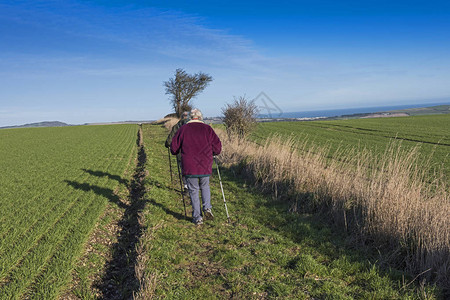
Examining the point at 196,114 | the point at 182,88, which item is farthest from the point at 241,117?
the point at 182,88

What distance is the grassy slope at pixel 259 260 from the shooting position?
429cm

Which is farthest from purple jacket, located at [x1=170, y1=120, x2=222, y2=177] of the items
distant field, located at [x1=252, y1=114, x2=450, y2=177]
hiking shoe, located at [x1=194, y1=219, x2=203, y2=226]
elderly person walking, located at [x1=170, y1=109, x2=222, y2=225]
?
distant field, located at [x1=252, y1=114, x2=450, y2=177]

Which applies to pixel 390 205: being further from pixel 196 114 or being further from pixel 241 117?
pixel 241 117

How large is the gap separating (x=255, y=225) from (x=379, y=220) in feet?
8.87

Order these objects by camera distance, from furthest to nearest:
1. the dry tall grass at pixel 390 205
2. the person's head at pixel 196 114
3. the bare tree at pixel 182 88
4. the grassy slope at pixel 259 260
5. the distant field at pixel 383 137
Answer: the bare tree at pixel 182 88
the distant field at pixel 383 137
the person's head at pixel 196 114
the dry tall grass at pixel 390 205
the grassy slope at pixel 259 260

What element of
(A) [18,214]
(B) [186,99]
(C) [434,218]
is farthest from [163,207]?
(B) [186,99]

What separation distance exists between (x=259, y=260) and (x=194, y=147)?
2946mm

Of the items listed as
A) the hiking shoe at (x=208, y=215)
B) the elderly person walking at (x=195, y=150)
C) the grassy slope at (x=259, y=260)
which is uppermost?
the elderly person walking at (x=195, y=150)

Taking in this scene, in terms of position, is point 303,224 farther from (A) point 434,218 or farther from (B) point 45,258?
(B) point 45,258

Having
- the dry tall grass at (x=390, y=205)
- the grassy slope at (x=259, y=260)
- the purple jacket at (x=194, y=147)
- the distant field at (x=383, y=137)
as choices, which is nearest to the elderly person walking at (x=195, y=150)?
the purple jacket at (x=194, y=147)

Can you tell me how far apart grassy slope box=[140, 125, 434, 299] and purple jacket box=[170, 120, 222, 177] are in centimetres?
143

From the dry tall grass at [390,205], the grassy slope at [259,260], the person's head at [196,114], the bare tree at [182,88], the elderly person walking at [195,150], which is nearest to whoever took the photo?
the grassy slope at [259,260]

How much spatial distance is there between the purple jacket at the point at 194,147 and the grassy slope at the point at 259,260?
4.68 feet

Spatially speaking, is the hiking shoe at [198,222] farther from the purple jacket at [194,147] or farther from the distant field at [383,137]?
the distant field at [383,137]
